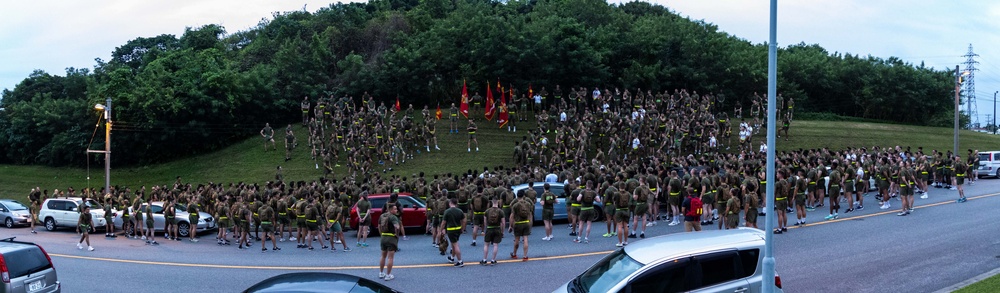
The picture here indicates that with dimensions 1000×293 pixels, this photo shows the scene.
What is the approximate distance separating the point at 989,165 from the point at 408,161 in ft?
80.5

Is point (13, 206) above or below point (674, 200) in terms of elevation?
below

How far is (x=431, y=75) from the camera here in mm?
49469

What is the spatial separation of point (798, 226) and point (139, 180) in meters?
36.5

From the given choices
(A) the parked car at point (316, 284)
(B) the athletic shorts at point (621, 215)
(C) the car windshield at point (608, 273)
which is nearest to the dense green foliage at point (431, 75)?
(B) the athletic shorts at point (621, 215)

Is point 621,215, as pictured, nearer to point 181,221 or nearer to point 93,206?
point 181,221

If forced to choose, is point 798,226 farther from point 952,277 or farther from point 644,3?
point 644,3

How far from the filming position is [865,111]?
2152 inches

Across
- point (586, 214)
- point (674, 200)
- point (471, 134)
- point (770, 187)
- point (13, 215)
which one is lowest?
point (13, 215)

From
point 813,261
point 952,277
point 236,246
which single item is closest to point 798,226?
point 813,261

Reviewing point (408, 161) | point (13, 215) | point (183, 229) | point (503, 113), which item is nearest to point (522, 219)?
point (183, 229)

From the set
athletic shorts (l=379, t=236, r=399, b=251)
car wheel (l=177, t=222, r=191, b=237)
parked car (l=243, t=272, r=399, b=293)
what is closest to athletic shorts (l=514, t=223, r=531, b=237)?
athletic shorts (l=379, t=236, r=399, b=251)

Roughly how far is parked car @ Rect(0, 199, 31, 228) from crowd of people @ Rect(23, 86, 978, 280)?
91cm

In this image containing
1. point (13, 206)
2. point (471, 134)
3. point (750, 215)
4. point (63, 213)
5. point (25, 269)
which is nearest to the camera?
point (25, 269)

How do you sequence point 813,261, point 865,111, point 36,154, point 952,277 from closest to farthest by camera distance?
point 952,277, point 813,261, point 36,154, point 865,111
